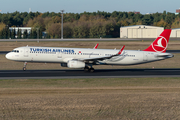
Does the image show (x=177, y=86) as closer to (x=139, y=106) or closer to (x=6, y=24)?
(x=139, y=106)

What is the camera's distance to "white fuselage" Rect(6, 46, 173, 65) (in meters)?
38.8

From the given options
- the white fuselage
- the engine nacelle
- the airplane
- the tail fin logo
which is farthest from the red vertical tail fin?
the engine nacelle

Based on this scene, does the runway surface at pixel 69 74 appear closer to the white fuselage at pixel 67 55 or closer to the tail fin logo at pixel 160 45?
the white fuselage at pixel 67 55

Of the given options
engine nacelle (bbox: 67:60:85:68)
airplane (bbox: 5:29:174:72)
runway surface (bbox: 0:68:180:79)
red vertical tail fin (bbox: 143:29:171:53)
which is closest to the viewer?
runway surface (bbox: 0:68:180:79)

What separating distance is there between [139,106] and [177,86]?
10.1m

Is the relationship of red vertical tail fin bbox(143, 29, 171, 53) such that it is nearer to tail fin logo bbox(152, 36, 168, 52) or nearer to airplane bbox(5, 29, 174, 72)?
tail fin logo bbox(152, 36, 168, 52)

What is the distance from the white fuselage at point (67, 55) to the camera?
38.8 meters

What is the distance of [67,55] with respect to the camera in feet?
127

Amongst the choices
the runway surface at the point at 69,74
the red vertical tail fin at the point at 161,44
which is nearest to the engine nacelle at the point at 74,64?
the runway surface at the point at 69,74

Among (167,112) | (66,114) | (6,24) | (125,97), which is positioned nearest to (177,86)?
(125,97)

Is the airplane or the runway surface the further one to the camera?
the airplane

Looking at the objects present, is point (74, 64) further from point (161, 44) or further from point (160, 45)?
point (161, 44)

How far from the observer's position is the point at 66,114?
61.5ft

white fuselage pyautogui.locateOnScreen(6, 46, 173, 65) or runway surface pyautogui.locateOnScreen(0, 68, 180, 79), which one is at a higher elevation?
white fuselage pyautogui.locateOnScreen(6, 46, 173, 65)
